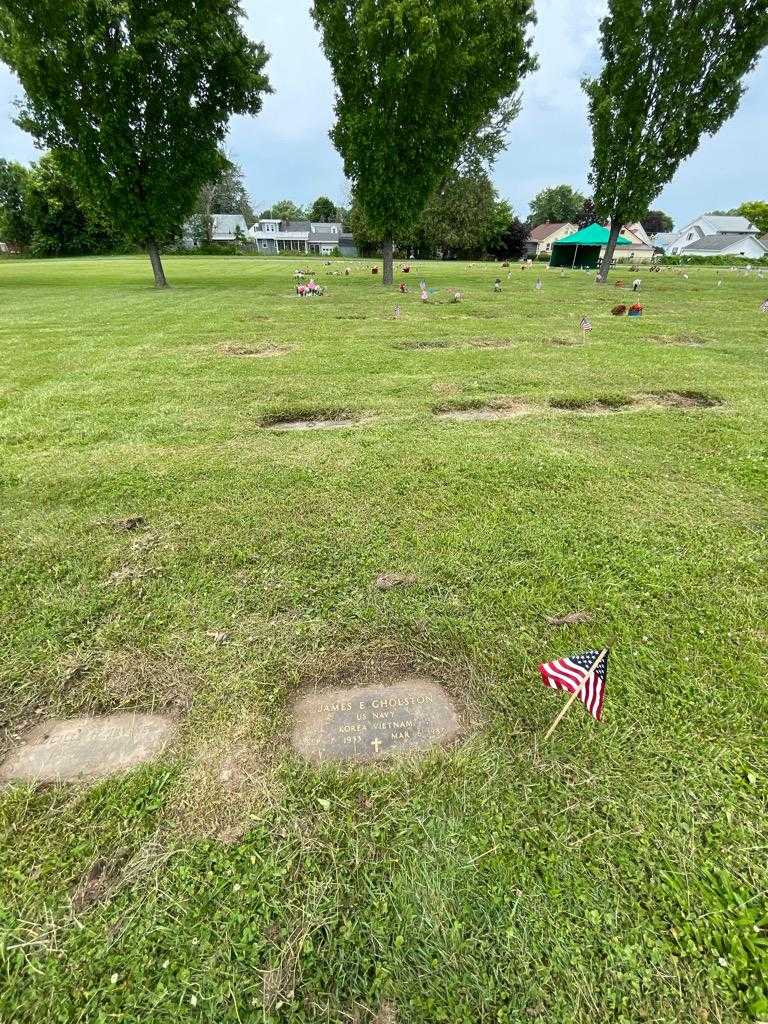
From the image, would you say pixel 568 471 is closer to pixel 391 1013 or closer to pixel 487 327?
pixel 391 1013

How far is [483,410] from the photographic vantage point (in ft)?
18.2

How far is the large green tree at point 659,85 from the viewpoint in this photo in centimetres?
1686

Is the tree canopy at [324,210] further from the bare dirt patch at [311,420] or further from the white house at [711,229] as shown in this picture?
the bare dirt patch at [311,420]

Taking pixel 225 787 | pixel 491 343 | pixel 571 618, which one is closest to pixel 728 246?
pixel 491 343

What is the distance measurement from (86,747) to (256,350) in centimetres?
735

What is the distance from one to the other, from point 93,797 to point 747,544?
12.6 feet

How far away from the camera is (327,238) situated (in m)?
80.9

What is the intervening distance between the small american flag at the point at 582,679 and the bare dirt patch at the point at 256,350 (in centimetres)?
718

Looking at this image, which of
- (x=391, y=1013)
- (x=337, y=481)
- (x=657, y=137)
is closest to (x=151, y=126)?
(x=337, y=481)

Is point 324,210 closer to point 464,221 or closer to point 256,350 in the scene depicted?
point 464,221

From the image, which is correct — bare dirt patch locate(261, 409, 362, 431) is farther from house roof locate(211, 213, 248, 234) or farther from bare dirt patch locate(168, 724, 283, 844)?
house roof locate(211, 213, 248, 234)

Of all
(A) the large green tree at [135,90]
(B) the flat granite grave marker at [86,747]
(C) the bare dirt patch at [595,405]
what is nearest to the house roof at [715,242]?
(A) the large green tree at [135,90]

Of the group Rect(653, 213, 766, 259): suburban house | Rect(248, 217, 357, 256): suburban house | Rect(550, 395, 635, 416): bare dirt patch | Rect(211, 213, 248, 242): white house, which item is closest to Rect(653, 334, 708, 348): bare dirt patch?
Rect(550, 395, 635, 416): bare dirt patch

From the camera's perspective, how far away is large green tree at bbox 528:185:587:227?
79.8 meters
